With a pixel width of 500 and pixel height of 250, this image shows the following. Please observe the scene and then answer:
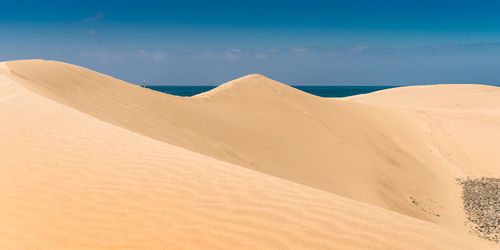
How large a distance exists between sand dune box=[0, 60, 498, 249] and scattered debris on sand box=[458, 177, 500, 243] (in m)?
0.29

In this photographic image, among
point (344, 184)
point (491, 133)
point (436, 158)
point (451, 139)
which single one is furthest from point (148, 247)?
point (491, 133)

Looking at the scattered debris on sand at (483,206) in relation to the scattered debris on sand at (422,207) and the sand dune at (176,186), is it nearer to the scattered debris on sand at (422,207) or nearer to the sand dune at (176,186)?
the sand dune at (176,186)

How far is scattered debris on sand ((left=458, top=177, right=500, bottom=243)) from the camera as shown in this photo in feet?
23.9

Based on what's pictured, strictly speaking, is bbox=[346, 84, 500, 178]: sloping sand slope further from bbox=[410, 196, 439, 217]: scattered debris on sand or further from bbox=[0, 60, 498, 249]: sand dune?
bbox=[410, 196, 439, 217]: scattered debris on sand

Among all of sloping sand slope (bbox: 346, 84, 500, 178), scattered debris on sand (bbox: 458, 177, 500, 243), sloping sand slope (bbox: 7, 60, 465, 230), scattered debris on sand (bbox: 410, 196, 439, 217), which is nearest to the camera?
scattered debris on sand (bbox: 458, 177, 500, 243)

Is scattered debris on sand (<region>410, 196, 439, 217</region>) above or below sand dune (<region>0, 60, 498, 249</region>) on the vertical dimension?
below

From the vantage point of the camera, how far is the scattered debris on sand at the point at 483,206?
7.29m

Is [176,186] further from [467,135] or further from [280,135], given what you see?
[467,135]

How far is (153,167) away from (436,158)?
14.1 meters

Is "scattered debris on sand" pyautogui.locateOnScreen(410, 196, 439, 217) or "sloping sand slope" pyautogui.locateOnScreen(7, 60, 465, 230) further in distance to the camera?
"scattered debris on sand" pyautogui.locateOnScreen(410, 196, 439, 217)

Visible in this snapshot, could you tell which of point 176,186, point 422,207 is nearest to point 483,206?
point 422,207

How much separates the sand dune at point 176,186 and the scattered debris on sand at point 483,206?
293mm

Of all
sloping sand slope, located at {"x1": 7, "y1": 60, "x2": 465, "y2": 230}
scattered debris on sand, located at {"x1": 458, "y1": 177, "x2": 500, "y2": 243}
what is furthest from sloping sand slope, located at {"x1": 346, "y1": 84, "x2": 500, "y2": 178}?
→ scattered debris on sand, located at {"x1": 458, "y1": 177, "x2": 500, "y2": 243}

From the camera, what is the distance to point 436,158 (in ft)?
48.4
